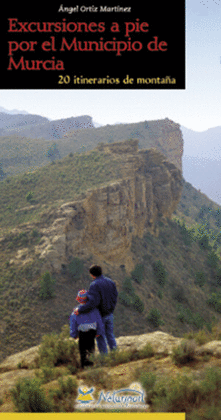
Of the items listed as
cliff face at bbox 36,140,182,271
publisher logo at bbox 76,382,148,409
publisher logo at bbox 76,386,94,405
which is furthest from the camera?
cliff face at bbox 36,140,182,271

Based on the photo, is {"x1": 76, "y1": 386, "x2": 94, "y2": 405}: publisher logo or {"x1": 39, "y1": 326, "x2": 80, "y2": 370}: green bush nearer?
{"x1": 76, "y1": 386, "x2": 94, "y2": 405}: publisher logo

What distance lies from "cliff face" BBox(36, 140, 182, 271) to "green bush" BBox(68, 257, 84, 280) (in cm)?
47

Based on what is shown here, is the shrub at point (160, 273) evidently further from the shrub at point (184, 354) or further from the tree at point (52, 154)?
the tree at point (52, 154)

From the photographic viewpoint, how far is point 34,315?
13414mm

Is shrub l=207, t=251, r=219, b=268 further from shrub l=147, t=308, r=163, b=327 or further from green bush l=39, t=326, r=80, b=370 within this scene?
green bush l=39, t=326, r=80, b=370

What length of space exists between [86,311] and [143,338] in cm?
206

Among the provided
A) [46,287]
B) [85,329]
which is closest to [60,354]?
[85,329]

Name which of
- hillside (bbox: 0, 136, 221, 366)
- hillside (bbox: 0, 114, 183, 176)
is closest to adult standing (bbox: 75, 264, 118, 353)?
hillside (bbox: 0, 136, 221, 366)

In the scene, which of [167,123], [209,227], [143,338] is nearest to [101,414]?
[143,338]

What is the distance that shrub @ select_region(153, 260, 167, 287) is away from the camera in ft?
74.0

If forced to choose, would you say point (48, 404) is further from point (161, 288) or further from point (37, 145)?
point (37, 145)

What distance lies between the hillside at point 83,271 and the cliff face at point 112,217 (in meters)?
0.48

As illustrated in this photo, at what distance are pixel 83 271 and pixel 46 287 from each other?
135 inches

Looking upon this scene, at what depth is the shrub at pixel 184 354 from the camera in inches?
163
